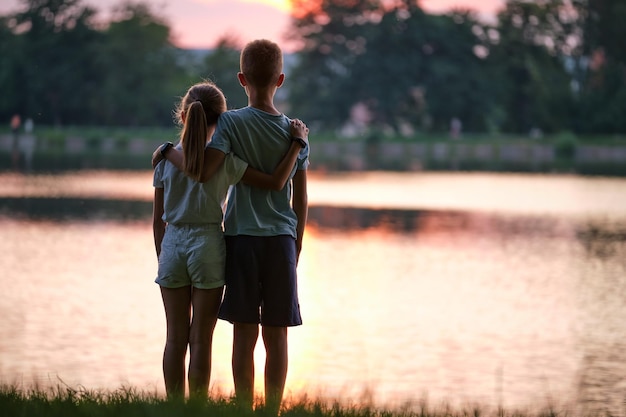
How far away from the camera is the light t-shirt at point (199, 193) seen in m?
5.31

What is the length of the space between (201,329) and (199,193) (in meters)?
0.53

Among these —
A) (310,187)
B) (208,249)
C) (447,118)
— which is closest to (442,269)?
(208,249)

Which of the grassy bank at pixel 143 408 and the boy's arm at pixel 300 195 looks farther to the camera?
the boy's arm at pixel 300 195

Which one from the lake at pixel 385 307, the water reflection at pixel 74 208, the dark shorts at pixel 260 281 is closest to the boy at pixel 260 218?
the dark shorts at pixel 260 281

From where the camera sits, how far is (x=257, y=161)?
211 inches

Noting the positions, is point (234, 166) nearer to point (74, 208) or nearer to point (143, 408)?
A: point (143, 408)

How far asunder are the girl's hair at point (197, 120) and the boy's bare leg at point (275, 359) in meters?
0.68

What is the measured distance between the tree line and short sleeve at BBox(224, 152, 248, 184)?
2701 inches

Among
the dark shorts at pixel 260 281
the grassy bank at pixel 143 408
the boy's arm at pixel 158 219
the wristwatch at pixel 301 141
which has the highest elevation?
A: the wristwatch at pixel 301 141

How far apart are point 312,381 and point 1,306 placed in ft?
11.8

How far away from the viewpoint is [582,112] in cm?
6781

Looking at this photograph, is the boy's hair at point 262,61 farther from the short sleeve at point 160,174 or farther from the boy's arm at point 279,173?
the short sleeve at point 160,174

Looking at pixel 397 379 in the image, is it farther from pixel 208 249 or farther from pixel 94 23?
pixel 94 23

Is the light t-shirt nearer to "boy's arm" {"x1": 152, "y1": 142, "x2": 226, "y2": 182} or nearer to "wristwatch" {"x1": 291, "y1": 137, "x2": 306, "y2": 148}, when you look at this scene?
"boy's arm" {"x1": 152, "y1": 142, "x2": 226, "y2": 182}
